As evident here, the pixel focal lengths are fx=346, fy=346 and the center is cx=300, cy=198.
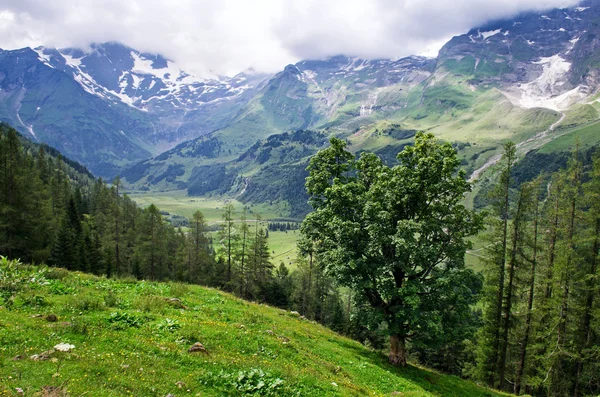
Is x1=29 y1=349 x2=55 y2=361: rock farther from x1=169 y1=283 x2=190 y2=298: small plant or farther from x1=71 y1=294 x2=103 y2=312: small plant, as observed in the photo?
x1=169 y1=283 x2=190 y2=298: small plant

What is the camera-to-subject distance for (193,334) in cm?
1698

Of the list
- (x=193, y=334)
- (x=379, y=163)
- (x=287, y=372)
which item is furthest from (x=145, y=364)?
(x=379, y=163)

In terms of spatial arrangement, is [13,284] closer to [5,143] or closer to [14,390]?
[14,390]

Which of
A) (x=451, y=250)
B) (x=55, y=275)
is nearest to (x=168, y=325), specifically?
(x=55, y=275)

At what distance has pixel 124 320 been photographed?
17.3 metres

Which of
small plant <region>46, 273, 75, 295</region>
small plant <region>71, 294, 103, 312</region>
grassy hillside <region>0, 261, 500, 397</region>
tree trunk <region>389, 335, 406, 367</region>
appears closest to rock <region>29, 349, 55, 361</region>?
grassy hillside <region>0, 261, 500, 397</region>

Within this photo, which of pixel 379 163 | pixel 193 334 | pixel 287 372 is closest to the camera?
pixel 287 372

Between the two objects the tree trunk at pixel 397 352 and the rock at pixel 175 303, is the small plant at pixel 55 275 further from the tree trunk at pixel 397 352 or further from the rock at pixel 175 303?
the tree trunk at pixel 397 352

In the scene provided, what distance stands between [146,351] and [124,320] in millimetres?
3903

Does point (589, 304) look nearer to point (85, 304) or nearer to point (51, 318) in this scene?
point (85, 304)

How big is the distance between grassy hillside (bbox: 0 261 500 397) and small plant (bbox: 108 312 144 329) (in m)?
0.05

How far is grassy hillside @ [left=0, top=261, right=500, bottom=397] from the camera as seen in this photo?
11094mm

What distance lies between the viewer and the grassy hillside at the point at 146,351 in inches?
437

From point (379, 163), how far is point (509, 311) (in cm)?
2251
